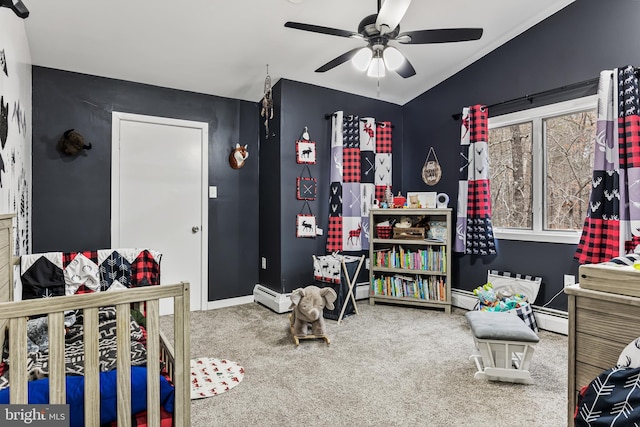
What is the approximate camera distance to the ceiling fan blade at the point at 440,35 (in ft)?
6.88

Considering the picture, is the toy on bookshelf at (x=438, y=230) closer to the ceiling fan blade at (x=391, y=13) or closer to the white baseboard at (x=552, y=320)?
the white baseboard at (x=552, y=320)

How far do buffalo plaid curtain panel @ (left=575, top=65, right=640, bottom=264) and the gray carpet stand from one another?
2.70ft

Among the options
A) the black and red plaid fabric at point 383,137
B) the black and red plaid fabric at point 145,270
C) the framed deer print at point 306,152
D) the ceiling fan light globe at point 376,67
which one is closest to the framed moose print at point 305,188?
the framed deer print at point 306,152

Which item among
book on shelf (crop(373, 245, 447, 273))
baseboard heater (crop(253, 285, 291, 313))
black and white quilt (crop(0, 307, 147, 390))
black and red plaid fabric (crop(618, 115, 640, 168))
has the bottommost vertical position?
baseboard heater (crop(253, 285, 291, 313))

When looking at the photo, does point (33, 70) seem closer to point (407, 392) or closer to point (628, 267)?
point (407, 392)

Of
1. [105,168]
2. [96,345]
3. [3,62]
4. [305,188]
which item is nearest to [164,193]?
[105,168]

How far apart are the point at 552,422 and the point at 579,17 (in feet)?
9.55

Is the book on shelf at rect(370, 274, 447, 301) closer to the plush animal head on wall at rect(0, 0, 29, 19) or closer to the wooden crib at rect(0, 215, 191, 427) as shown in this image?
the wooden crib at rect(0, 215, 191, 427)

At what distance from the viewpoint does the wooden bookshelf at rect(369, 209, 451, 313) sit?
3518mm

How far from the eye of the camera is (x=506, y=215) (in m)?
3.44

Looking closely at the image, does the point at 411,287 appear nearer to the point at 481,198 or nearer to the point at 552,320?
the point at 481,198

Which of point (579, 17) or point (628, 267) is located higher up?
point (579, 17)

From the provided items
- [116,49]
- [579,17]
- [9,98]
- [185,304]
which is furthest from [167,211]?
[579,17]

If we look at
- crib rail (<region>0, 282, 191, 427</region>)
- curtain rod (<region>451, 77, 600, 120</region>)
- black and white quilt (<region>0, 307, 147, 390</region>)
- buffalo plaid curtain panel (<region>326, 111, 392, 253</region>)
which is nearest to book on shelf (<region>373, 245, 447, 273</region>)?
buffalo plaid curtain panel (<region>326, 111, 392, 253</region>)
